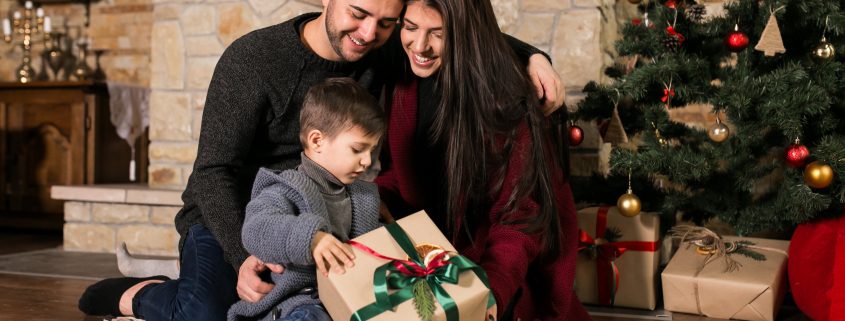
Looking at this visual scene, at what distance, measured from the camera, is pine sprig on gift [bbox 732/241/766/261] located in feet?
8.39

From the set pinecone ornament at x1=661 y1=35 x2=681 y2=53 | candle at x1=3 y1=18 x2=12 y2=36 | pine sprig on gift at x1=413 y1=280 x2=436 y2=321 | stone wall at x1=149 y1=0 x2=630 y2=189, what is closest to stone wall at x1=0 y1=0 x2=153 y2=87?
candle at x1=3 y1=18 x2=12 y2=36

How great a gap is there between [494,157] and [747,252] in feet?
4.00

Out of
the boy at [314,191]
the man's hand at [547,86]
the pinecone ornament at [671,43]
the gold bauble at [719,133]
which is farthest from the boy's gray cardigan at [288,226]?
the pinecone ornament at [671,43]

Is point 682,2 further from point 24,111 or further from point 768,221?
point 24,111

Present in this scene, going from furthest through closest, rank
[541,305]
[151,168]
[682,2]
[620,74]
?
[151,168]
[620,74]
[682,2]
[541,305]

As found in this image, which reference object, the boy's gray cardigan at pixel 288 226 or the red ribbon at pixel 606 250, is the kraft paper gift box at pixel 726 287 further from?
the boy's gray cardigan at pixel 288 226

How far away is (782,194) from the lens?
2559 millimetres

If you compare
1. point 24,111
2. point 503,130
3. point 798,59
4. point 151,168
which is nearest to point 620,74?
point 798,59

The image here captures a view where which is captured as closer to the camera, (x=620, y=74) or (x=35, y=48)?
(x=620, y=74)

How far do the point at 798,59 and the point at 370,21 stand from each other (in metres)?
1.68

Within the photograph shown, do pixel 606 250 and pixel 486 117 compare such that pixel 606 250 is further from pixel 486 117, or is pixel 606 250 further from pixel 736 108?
pixel 486 117

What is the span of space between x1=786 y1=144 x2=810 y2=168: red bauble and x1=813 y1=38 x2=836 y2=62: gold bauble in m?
0.31

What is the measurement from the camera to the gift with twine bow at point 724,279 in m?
2.42

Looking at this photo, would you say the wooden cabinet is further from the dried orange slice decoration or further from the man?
the dried orange slice decoration
